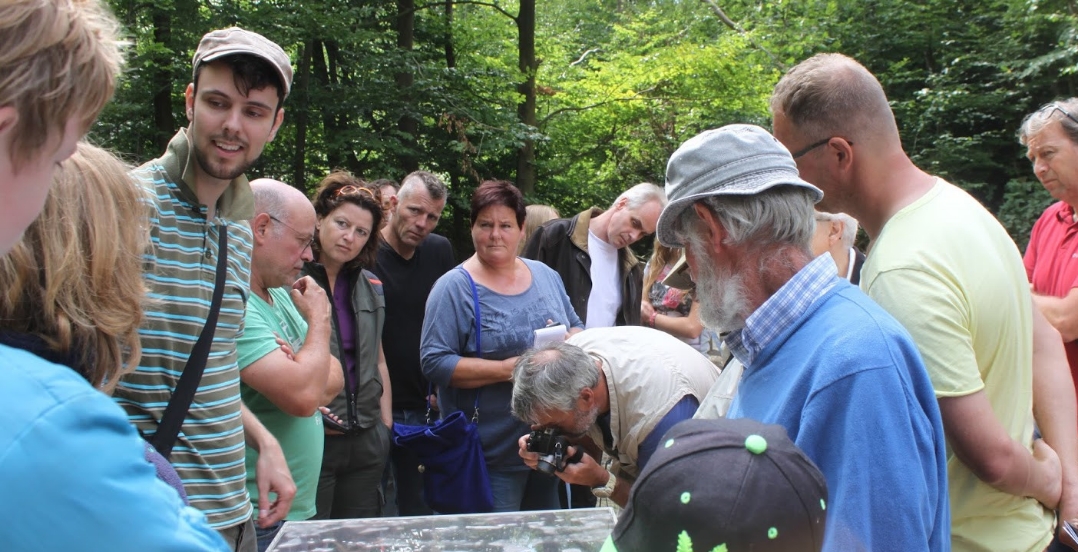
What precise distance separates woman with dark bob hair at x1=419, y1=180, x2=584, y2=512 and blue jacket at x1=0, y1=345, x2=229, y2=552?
116 inches

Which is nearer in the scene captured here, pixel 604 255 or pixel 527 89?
pixel 604 255

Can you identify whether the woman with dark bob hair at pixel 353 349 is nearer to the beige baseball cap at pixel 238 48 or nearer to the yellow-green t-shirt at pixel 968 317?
the beige baseball cap at pixel 238 48

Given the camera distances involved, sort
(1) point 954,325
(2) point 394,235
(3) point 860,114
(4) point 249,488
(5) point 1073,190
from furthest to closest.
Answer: (2) point 394,235
(5) point 1073,190
(4) point 249,488
(3) point 860,114
(1) point 954,325

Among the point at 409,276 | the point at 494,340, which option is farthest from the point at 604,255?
the point at 494,340

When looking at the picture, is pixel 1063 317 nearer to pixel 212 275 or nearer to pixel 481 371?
pixel 481 371

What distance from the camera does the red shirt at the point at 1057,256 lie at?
127 inches

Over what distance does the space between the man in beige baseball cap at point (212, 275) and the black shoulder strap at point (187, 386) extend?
18 millimetres

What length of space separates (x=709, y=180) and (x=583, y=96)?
1066 cm

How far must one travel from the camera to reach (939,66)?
43.6 ft

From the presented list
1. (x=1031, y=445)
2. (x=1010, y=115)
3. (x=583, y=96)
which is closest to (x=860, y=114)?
(x=1031, y=445)

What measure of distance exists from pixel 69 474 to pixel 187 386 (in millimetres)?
1422

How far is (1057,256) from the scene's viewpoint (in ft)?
11.0

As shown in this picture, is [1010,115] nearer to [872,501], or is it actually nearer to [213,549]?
[872,501]

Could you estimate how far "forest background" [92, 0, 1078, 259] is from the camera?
9273 millimetres
